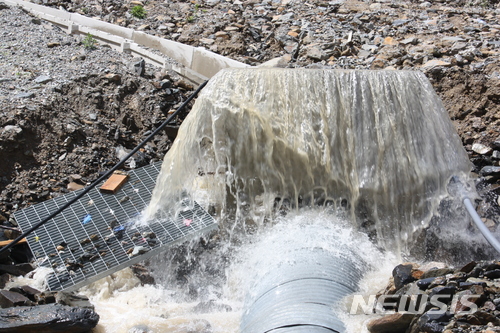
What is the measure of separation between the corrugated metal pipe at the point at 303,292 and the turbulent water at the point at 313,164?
59cm

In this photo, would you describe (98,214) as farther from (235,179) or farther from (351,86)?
(351,86)

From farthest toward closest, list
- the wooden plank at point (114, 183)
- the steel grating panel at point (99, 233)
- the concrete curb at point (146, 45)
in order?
the concrete curb at point (146, 45), the wooden plank at point (114, 183), the steel grating panel at point (99, 233)

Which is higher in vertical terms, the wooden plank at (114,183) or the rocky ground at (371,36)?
the rocky ground at (371,36)

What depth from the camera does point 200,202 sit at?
439cm

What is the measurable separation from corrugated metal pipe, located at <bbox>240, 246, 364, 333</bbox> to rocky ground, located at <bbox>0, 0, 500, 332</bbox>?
1.68 metres

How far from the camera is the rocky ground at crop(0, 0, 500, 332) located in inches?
185

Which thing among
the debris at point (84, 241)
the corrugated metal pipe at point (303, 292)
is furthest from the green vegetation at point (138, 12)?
the corrugated metal pipe at point (303, 292)

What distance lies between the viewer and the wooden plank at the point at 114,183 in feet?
14.4

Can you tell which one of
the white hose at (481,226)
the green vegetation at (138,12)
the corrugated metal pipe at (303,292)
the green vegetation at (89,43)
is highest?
the green vegetation at (138,12)

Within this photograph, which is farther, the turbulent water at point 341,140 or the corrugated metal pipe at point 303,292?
the turbulent water at point 341,140

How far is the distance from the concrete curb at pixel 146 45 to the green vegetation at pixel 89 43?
169 mm

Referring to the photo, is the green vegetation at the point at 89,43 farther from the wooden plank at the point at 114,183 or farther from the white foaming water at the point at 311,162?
the white foaming water at the point at 311,162

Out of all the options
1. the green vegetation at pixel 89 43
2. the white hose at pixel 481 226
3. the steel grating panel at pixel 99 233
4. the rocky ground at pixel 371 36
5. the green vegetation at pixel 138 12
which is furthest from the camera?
the green vegetation at pixel 138 12

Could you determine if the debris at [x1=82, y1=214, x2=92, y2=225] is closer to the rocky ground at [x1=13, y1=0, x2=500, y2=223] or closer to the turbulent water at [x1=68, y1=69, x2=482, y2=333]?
the turbulent water at [x1=68, y1=69, x2=482, y2=333]
